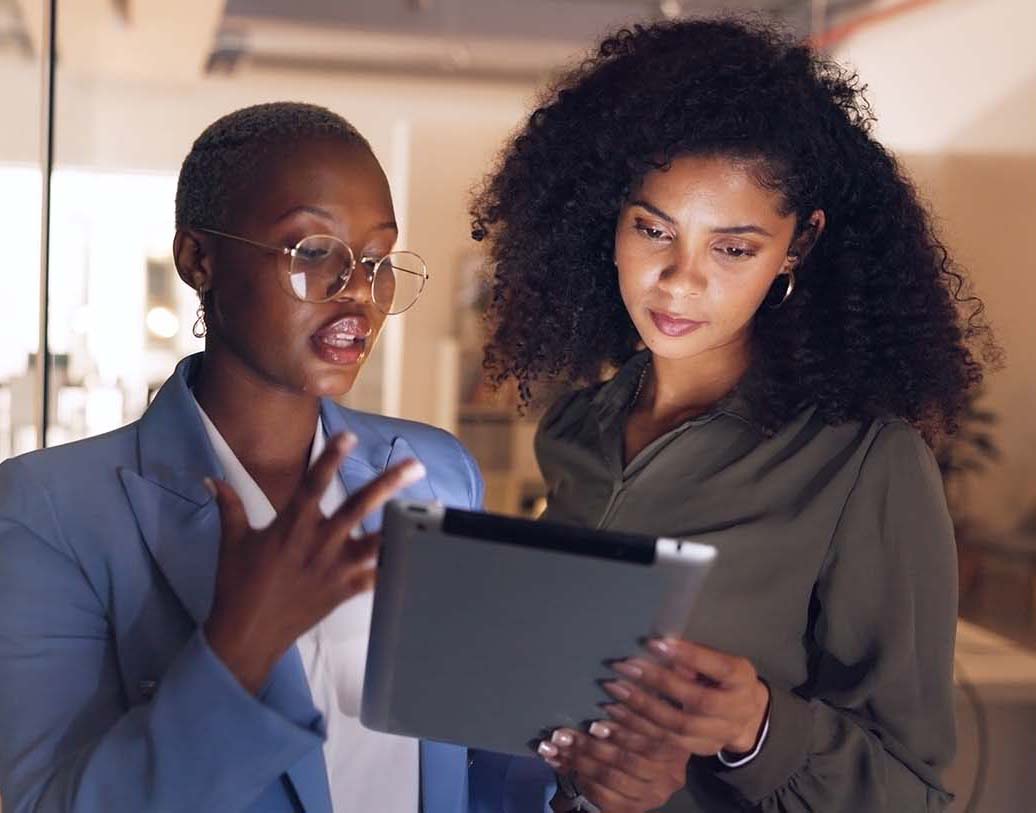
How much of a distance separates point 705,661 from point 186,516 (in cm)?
42

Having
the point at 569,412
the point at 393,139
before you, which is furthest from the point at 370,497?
the point at 393,139

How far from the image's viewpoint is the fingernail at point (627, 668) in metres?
0.85

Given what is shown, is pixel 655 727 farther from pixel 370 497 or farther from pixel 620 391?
pixel 620 391

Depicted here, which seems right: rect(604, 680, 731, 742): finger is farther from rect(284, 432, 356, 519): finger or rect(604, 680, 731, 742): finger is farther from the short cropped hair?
the short cropped hair

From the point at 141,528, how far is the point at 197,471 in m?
0.07

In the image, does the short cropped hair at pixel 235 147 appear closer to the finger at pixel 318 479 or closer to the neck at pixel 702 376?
the finger at pixel 318 479

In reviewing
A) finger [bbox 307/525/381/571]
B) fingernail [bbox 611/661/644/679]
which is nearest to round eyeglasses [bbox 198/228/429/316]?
finger [bbox 307/525/381/571]

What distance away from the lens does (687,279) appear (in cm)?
113

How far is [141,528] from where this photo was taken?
0.93 m

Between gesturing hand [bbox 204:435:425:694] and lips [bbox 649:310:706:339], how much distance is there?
0.46 meters

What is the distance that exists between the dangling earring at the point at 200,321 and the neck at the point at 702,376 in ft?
1.64

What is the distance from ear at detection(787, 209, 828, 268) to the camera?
1231 mm

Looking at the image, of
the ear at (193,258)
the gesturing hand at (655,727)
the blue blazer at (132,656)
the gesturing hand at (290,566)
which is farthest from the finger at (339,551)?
the ear at (193,258)

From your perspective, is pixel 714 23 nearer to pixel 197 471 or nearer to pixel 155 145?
pixel 197 471
